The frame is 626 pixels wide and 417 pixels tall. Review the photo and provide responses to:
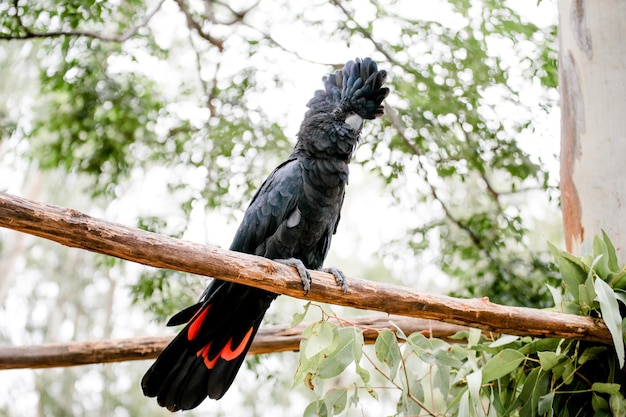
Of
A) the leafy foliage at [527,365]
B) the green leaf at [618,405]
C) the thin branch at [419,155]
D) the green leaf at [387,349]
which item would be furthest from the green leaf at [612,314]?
the thin branch at [419,155]

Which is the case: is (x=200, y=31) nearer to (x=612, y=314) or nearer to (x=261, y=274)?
(x=261, y=274)

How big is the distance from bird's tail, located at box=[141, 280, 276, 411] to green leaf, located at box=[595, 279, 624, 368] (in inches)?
41.8

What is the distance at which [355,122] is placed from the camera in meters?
2.18

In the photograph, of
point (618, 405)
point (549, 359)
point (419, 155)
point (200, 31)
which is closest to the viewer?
point (618, 405)

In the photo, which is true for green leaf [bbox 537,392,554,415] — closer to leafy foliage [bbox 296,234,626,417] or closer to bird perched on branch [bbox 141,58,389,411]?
leafy foliage [bbox 296,234,626,417]

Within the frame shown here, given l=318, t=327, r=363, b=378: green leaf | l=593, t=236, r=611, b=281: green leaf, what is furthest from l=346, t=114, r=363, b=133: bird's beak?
l=593, t=236, r=611, b=281: green leaf

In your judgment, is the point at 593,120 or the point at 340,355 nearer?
the point at 340,355

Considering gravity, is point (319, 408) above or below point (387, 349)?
below

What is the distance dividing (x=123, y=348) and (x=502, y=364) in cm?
139

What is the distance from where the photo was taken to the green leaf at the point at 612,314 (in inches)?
63.6

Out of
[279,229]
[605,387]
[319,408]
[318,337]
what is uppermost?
[279,229]

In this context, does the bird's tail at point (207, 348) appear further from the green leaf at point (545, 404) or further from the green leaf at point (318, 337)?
the green leaf at point (545, 404)

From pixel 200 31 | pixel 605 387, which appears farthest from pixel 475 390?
pixel 200 31

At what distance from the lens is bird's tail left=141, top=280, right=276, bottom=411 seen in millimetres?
1984
